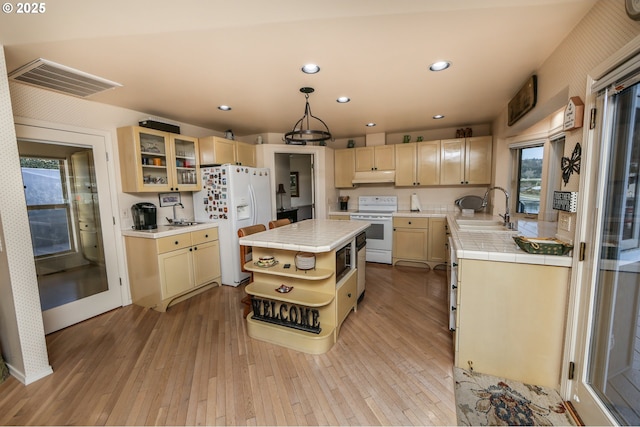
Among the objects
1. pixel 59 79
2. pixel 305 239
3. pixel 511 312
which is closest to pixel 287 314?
pixel 305 239

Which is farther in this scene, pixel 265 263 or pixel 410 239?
pixel 410 239

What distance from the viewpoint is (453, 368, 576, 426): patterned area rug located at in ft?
4.78

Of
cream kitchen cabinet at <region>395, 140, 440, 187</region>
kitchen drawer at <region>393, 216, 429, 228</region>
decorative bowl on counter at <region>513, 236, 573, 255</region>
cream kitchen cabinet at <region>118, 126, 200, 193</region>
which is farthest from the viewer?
cream kitchen cabinet at <region>395, 140, 440, 187</region>

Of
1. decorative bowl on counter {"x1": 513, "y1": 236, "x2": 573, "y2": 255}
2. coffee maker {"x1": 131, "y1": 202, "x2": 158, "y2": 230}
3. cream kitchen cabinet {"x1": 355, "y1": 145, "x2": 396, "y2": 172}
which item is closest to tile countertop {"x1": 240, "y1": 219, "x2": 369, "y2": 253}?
decorative bowl on counter {"x1": 513, "y1": 236, "x2": 573, "y2": 255}

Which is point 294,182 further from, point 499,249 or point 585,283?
point 585,283

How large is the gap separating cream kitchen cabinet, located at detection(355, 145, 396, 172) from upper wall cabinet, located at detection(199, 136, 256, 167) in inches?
79.3

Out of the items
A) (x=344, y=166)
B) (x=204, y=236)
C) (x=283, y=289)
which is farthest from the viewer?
(x=344, y=166)

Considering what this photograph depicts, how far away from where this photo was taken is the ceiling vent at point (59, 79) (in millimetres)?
1920

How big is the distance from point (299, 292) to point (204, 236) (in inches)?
69.4

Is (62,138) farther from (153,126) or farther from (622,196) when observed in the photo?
(622,196)

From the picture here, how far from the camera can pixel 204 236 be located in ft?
11.0

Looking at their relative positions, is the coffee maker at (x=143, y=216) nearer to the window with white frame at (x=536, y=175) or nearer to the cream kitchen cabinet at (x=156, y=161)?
the cream kitchen cabinet at (x=156, y=161)

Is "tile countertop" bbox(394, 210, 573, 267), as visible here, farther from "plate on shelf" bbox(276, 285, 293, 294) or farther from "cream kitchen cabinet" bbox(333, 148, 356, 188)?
"cream kitchen cabinet" bbox(333, 148, 356, 188)

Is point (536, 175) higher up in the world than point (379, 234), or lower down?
higher up
